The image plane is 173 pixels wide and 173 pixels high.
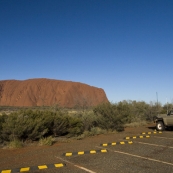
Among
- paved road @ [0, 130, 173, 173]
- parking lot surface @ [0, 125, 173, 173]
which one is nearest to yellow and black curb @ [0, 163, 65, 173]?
parking lot surface @ [0, 125, 173, 173]

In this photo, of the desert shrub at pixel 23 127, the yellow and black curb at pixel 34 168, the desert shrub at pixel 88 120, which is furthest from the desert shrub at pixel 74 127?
the yellow and black curb at pixel 34 168

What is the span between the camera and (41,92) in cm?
9000

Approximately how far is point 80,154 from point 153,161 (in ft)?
8.63

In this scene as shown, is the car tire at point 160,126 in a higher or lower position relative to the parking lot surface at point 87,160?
higher

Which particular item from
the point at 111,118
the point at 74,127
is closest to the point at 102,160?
the point at 74,127

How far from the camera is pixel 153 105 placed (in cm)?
2984

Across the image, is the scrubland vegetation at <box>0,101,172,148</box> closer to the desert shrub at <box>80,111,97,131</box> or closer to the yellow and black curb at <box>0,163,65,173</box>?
the desert shrub at <box>80,111,97,131</box>

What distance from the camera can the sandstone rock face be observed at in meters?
85.1

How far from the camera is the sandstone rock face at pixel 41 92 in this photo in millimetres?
85144

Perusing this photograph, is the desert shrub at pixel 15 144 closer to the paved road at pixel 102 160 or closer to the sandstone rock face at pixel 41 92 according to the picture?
the paved road at pixel 102 160

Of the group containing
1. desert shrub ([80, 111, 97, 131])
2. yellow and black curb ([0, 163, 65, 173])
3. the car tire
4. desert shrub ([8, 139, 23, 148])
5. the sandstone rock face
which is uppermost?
the sandstone rock face

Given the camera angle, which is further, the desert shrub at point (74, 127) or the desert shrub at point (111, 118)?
the desert shrub at point (111, 118)

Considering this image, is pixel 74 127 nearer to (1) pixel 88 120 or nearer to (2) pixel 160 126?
(1) pixel 88 120

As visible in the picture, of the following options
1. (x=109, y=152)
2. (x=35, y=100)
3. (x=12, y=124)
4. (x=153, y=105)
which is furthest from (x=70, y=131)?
(x=35, y=100)
